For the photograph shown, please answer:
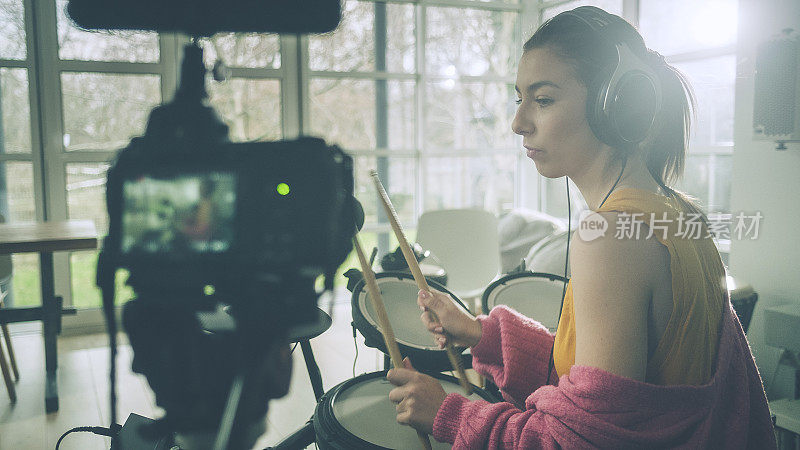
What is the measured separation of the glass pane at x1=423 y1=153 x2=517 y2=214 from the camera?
4.53 m

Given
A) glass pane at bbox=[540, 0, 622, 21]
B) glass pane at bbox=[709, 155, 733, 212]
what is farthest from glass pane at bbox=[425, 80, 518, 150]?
glass pane at bbox=[709, 155, 733, 212]

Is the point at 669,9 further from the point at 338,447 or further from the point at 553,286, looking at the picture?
the point at 338,447

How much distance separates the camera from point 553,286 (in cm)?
156

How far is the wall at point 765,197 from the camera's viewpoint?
2414 millimetres

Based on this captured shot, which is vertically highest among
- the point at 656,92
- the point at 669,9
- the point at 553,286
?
the point at 669,9

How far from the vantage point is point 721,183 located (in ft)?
11.2

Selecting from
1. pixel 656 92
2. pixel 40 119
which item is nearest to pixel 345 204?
pixel 656 92

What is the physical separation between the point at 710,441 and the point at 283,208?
2.04 ft

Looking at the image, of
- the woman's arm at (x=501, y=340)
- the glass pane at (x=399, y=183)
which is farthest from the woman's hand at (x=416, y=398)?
the glass pane at (x=399, y=183)

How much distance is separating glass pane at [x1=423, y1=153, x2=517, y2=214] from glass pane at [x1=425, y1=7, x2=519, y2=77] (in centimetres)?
66

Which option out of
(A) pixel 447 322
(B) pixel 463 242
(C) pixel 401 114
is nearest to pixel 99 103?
(C) pixel 401 114

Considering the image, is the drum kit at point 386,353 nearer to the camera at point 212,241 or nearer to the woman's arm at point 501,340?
the woman's arm at point 501,340

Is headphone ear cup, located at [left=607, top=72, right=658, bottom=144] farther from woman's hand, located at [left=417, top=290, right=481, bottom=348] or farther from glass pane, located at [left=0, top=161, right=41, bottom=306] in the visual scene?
glass pane, located at [left=0, top=161, right=41, bottom=306]

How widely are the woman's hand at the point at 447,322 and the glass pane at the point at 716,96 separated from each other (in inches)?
100
